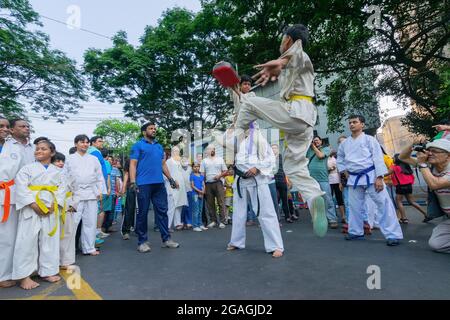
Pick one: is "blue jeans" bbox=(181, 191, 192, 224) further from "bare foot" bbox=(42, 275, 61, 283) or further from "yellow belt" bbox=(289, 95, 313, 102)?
"yellow belt" bbox=(289, 95, 313, 102)

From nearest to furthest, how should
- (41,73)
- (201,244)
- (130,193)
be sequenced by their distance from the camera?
1. (201,244)
2. (130,193)
3. (41,73)

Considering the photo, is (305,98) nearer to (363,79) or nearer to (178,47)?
(363,79)

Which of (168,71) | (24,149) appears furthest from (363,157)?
(168,71)

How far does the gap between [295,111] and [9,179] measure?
329 centimetres

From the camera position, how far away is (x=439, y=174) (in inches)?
143

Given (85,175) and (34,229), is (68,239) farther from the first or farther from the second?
(85,175)

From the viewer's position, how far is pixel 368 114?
15.0 metres

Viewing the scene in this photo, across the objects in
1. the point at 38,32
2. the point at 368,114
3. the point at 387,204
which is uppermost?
→ the point at 38,32

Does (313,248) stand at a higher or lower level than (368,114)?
lower

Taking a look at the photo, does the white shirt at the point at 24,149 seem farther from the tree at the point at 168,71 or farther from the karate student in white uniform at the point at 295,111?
the tree at the point at 168,71

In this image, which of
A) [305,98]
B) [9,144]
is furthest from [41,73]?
[305,98]

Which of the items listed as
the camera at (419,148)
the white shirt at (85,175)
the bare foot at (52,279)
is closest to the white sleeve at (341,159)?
the camera at (419,148)

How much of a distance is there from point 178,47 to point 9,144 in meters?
14.8

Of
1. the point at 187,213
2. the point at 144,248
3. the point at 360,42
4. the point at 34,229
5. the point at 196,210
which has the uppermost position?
the point at 360,42
